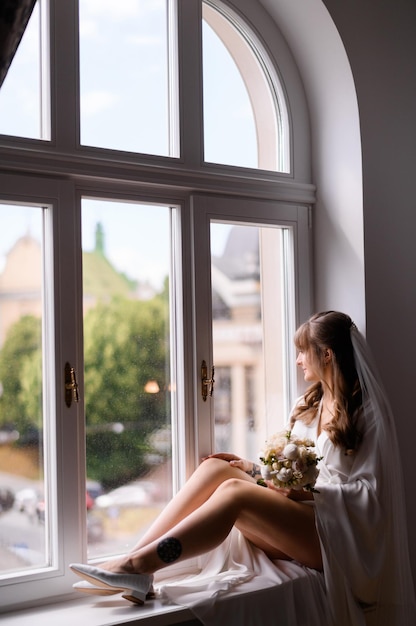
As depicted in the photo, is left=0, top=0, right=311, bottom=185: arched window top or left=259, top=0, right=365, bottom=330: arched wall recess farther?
left=259, top=0, right=365, bottom=330: arched wall recess

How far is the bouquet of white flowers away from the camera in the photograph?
247 centimetres

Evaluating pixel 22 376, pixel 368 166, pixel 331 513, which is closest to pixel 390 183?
pixel 368 166

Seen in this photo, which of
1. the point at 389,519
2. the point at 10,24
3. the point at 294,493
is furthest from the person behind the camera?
the point at 389,519

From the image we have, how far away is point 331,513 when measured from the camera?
2566 mm

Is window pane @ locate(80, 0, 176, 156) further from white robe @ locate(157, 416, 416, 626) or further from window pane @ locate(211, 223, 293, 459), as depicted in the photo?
white robe @ locate(157, 416, 416, 626)

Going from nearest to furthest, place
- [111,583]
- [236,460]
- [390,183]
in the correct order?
1. [111,583]
2. [236,460]
3. [390,183]

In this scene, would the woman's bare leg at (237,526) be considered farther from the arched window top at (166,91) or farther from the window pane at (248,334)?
the arched window top at (166,91)

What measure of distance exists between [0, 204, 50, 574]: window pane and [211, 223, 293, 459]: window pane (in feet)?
2.43

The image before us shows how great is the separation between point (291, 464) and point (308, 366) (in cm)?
50

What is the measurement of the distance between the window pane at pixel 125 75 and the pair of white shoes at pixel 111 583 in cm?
146

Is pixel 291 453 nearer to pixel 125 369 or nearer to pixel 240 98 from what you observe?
pixel 125 369

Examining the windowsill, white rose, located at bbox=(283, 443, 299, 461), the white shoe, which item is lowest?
the windowsill

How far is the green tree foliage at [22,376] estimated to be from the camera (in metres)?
2.42

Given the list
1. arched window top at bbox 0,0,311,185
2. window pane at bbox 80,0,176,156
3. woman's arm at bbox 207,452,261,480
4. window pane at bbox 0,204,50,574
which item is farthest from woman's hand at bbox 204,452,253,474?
window pane at bbox 80,0,176,156
